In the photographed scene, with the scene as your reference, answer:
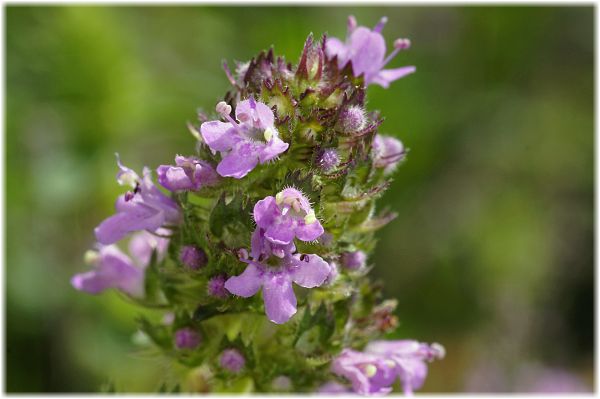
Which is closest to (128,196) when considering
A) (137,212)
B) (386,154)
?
(137,212)

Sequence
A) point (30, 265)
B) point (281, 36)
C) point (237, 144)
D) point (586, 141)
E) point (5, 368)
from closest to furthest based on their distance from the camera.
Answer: point (237, 144), point (5, 368), point (30, 265), point (281, 36), point (586, 141)

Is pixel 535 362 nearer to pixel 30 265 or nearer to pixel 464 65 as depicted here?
pixel 464 65

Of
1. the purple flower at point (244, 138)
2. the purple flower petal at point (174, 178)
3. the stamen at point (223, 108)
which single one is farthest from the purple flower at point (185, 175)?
the stamen at point (223, 108)

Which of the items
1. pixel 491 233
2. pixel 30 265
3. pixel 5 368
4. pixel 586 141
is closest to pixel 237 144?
pixel 5 368

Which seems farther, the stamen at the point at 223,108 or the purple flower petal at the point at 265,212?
the stamen at the point at 223,108

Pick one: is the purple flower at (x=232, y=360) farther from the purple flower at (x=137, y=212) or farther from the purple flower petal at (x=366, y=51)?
the purple flower petal at (x=366, y=51)

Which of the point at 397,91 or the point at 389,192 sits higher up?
the point at 397,91
